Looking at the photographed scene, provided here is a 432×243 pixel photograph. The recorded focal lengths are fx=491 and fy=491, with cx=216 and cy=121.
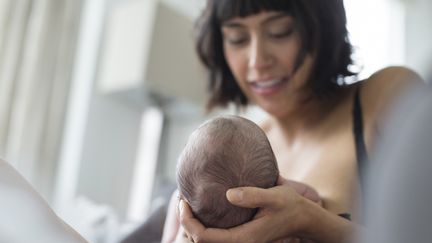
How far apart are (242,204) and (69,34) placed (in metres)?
2.15

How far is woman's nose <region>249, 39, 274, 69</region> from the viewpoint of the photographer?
1.27 m

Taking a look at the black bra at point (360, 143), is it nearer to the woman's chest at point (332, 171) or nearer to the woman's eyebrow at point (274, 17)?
the woman's chest at point (332, 171)

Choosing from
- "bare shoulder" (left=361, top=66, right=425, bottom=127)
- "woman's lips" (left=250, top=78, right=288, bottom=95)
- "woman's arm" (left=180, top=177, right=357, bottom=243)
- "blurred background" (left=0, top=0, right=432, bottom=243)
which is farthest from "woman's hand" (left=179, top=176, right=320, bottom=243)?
"blurred background" (left=0, top=0, right=432, bottom=243)

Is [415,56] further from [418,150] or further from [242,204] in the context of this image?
[418,150]

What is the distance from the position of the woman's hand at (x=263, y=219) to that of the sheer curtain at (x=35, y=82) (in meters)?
1.78

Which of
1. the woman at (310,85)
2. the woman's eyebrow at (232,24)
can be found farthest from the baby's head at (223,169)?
the woman's eyebrow at (232,24)

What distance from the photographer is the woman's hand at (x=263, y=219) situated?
0.69m

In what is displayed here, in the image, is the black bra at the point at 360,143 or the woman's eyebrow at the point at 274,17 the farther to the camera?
the woman's eyebrow at the point at 274,17

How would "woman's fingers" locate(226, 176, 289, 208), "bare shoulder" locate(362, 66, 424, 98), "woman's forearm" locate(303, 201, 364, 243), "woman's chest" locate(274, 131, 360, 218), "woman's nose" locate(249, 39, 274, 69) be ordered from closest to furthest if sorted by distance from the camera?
"woman's fingers" locate(226, 176, 289, 208) < "woman's forearm" locate(303, 201, 364, 243) < "woman's chest" locate(274, 131, 360, 218) < "bare shoulder" locate(362, 66, 424, 98) < "woman's nose" locate(249, 39, 274, 69)

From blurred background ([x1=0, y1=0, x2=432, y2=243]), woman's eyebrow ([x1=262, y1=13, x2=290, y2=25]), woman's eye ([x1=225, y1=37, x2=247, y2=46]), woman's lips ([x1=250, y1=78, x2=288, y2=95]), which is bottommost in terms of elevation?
blurred background ([x1=0, y1=0, x2=432, y2=243])

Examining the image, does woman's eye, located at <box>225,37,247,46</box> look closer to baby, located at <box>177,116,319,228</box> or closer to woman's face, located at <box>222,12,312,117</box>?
woman's face, located at <box>222,12,312,117</box>

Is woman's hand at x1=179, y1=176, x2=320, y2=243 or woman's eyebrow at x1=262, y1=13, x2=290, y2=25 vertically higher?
woman's eyebrow at x1=262, y1=13, x2=290, y2=25

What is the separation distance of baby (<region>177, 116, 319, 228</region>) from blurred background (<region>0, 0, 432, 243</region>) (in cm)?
133

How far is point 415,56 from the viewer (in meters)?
3.72
